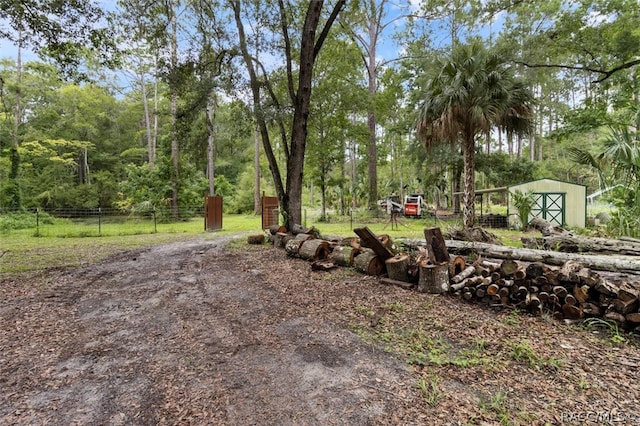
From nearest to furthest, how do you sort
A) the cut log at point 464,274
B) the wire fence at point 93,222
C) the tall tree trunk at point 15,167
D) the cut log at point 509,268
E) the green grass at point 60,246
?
the cut log at point 509,268 < the cut log at point 464,274 < the green grass at point 60,246 < the wire fence at point 93,222 < the tall tree trunk at point 15,167

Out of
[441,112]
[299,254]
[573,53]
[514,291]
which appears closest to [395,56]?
[573,53]

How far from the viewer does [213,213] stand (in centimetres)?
1256

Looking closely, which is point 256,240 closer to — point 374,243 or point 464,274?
point 374,243

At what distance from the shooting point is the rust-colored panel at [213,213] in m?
12.4

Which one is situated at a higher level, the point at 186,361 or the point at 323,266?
the point at 323,266

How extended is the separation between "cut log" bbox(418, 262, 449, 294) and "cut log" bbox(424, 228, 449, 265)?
11cm

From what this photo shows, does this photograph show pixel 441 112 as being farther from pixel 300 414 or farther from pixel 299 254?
pixel 300 414

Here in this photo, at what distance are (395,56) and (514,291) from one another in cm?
1764

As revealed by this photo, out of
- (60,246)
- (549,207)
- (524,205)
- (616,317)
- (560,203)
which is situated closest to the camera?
(616,317)

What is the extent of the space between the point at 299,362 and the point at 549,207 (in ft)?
45.7

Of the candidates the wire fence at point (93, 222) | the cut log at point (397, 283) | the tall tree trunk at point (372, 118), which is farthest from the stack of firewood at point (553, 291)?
the tall tree trunk at point (372, 118)

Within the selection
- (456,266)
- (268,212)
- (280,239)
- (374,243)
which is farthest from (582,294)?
(268,212)

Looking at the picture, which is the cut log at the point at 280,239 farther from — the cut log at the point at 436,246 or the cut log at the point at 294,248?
the cut log at the point at 436,246

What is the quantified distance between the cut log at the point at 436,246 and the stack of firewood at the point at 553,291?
0.34 meters
